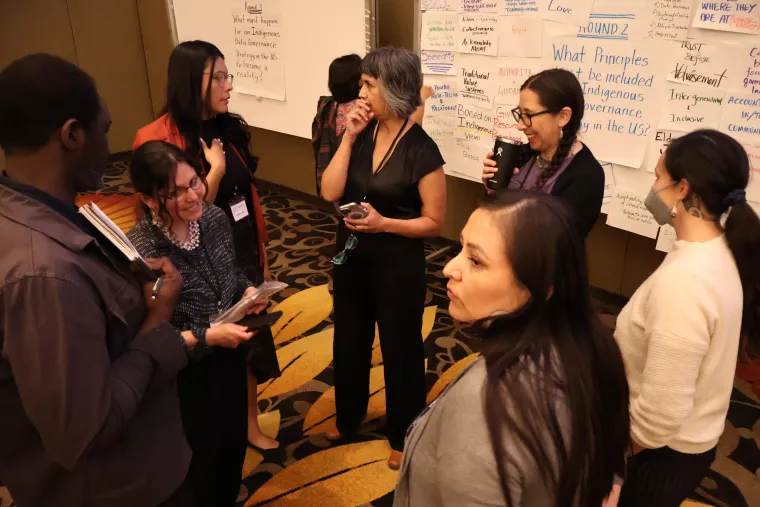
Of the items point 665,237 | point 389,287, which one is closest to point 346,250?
point 389,287

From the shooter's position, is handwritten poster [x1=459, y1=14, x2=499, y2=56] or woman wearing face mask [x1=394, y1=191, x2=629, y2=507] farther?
handwritten poster [x1=459, y1=14, x2=499, y2=56]

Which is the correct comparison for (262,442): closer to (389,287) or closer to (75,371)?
(389,287)

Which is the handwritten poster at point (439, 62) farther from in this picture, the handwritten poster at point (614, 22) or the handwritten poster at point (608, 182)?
the handwritten poster at point (608, 182)

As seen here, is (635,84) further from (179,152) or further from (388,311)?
(179,152)

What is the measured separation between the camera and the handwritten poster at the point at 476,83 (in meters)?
3.36

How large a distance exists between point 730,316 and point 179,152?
61.8 inches

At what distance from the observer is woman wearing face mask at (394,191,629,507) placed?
814mm

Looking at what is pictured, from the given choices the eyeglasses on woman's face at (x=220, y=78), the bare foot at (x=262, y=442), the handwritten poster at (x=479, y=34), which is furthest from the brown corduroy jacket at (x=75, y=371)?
the handwritten poster at (x=479, y=34)

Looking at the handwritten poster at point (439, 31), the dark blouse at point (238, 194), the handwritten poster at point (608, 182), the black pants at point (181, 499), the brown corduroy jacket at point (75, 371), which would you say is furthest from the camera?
the handwritten poster at point (439, 31)

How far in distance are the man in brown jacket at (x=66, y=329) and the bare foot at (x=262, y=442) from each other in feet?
4.05

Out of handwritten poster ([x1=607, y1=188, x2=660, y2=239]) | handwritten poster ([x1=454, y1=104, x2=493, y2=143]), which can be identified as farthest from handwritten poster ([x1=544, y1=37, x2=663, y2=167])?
handwritten poster ([x1=454, y1=104, x2=493, y2=143])

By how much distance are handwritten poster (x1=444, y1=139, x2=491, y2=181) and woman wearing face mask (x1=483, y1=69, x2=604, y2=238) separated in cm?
148

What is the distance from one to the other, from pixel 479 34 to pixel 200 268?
2.43 metres

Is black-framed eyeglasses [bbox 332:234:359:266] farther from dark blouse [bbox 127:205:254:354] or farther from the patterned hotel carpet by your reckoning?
the patterned hotel carpet
